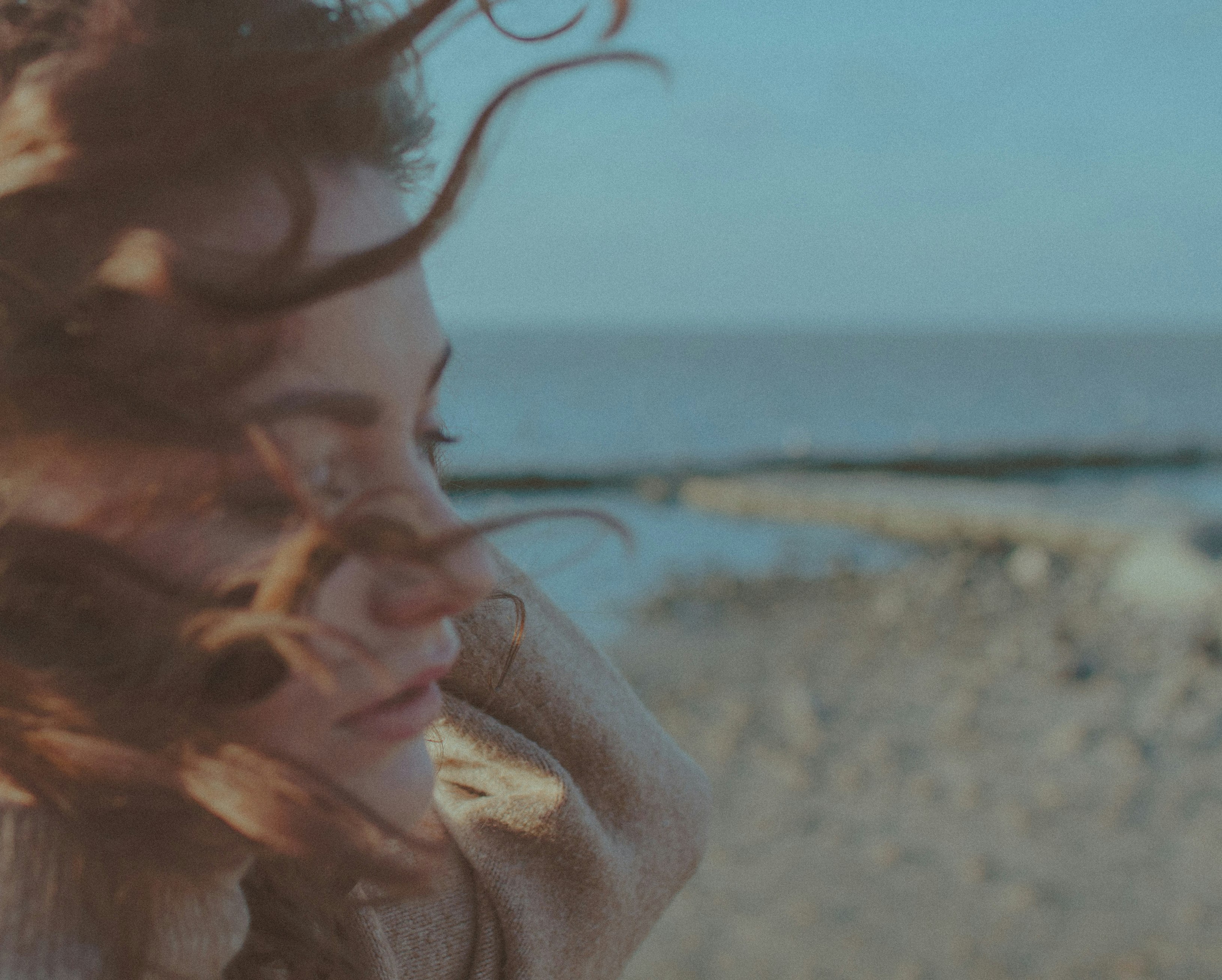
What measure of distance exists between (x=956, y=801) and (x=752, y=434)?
112ft

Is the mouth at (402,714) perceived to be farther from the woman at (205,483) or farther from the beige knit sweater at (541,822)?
the beige knit sweater at (541,822)

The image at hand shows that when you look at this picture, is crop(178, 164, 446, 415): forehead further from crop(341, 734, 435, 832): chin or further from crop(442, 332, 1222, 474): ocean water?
crop(341, 734, 435, 832): chin

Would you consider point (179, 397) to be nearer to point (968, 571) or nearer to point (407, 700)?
point (407, 700)

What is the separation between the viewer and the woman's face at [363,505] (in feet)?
2.49

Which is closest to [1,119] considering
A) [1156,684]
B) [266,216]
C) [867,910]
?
[266,216]

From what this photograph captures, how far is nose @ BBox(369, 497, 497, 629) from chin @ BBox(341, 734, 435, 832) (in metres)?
0.10

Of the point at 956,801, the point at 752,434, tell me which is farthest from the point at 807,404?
the point at 956,801

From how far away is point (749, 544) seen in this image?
1502cm

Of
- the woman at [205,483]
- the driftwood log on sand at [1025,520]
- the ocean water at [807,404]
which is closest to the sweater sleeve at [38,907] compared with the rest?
the woman at [205,483]

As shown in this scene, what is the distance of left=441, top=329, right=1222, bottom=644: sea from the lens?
9914mm

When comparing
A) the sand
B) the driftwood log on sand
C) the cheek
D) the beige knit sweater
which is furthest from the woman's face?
the driftwood log on sand

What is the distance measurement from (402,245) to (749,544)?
14387 mm

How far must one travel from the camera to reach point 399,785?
837 millimetres

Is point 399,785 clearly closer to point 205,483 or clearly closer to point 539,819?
point 205,483
